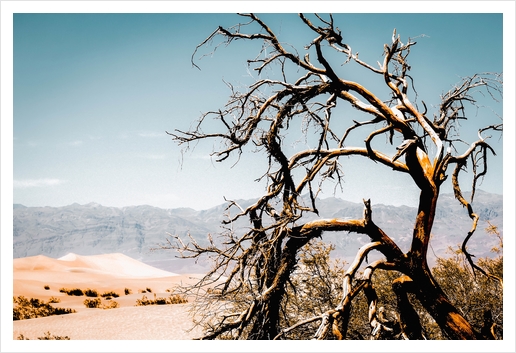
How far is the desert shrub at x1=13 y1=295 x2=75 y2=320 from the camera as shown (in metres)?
15.5

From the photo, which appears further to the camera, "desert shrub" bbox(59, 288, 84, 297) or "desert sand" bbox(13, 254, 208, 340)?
"desert shrub" bbox(59, 288, 84, 297)

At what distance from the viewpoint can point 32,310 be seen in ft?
52.4

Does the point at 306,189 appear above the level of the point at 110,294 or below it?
above

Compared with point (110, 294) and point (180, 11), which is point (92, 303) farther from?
point (180, 11)

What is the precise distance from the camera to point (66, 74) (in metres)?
6.42

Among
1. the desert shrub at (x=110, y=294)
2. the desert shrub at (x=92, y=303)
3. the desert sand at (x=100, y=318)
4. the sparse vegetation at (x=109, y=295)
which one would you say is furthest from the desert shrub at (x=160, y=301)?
the desert shrub at (x=110, y=294)

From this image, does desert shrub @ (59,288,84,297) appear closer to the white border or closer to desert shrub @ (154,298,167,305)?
desert shrub @ (154,298,167,305)

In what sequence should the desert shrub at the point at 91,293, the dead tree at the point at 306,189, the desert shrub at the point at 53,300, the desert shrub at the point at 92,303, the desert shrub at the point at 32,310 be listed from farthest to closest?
the desert shrub at the point at 91,293 → the desert shrub at the point at 53,300 → the desert shrub at the point at 92,303 → the desert shrub at the point at 32,310 → the dead tree at the point at 306,189

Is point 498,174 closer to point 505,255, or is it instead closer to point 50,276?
point 505,255

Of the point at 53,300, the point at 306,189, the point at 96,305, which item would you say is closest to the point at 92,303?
the point at 96,305

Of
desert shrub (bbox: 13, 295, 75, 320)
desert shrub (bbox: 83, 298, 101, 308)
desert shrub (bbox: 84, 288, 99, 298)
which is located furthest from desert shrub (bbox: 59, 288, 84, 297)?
desert shrub (bbox: 13, 295, 75, 320)

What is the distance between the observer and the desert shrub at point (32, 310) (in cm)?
1546

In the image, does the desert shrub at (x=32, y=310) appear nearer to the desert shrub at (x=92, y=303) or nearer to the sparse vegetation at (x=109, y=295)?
the desert shrub at (x=92, y=303)

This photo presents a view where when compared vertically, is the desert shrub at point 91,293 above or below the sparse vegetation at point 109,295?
above
